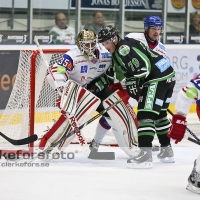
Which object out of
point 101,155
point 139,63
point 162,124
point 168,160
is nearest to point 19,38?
point 101,155

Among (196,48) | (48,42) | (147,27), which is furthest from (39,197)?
(196,48)

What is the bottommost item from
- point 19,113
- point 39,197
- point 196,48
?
point 39,197

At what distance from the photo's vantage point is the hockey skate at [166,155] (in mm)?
5980

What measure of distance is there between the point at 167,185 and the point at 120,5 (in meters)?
4.51

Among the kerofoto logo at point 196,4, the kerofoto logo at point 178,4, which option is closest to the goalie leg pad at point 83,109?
the kerofoto logo at point 178,4

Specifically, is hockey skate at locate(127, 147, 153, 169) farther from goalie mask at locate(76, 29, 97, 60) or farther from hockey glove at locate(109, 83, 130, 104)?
goalie mask at locate(76, 29, 97, 60)

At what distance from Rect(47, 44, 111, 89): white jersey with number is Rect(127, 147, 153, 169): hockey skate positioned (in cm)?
69

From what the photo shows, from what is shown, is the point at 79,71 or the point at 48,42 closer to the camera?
the point at 79,71

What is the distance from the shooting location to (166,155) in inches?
236

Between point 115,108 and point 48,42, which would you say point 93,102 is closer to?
point 115,108

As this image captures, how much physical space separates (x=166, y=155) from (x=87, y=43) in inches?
40.2

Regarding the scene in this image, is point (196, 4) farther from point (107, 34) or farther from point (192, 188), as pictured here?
point (192, 188)

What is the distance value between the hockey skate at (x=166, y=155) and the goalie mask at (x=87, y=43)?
89cm

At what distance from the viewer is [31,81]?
6156 millimetres
